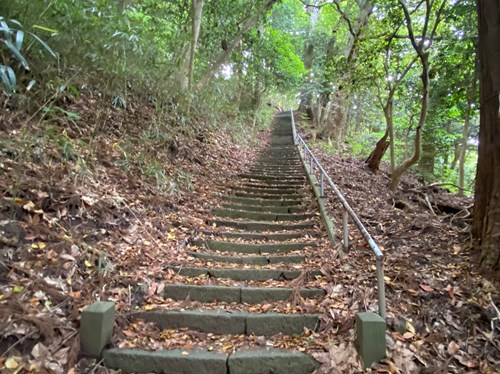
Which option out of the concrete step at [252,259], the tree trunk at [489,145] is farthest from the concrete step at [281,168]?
the tree trunk at [489,145]

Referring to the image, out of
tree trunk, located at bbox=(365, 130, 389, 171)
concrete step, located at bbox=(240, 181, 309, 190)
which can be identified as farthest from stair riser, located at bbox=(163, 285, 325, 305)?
tree trunk, located at bbox=(365, 130, 389, 171)

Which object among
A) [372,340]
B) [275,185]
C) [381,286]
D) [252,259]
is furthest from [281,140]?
[372,340]

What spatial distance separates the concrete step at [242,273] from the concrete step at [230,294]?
1.24ft

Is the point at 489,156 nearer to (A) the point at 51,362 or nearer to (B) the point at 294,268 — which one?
(B) the point at 294,268

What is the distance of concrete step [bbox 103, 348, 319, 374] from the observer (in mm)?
2559

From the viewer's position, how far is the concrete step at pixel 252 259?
4.30 metres

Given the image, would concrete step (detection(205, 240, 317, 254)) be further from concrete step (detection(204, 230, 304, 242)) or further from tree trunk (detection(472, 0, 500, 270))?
tree trunk (detection(472, 0, 500, 270))

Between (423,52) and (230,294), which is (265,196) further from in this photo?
(423,52)

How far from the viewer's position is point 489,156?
340 centimetres

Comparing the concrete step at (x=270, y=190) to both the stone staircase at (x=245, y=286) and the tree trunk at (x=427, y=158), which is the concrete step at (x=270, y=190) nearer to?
the stone staircase at (x=245, y=286)

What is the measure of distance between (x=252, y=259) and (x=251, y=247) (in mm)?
379

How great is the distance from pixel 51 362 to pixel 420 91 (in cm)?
911

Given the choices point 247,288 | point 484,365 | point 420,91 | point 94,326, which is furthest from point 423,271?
point 420,91

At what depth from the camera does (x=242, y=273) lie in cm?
393
